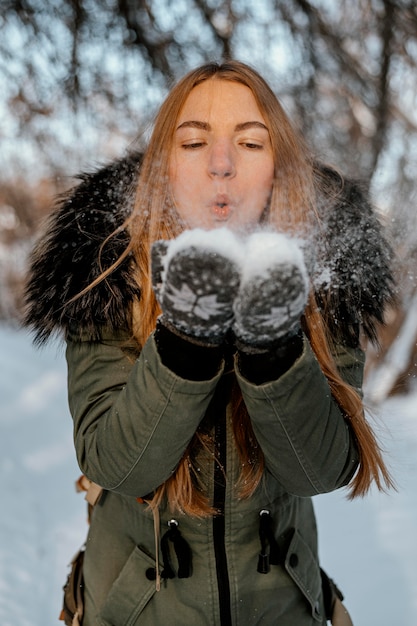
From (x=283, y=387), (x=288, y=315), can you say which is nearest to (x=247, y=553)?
(x=283, y=387)

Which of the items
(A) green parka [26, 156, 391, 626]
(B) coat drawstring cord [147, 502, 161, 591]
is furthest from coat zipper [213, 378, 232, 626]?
(B) coat drawstring cord [147, 502, 161, 591]

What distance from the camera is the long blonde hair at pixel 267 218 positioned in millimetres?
1098

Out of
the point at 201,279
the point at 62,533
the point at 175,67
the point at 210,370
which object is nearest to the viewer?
the point at 201,279

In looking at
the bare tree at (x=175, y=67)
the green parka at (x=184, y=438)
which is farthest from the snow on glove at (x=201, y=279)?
the bare tree at (x=175, y=67)

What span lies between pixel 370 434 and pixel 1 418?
267 cm

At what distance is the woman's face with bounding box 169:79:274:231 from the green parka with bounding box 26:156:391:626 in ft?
0.57

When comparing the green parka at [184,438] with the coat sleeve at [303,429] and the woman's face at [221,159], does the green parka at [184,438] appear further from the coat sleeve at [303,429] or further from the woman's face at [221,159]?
the woman's face at [221,159]

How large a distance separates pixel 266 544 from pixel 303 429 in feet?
1.14

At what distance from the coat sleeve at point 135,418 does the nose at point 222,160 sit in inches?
14.6

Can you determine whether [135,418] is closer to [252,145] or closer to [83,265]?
[83,265]

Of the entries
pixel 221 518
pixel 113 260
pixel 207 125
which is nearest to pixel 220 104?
pixel 207 125

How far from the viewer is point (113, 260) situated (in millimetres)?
1222

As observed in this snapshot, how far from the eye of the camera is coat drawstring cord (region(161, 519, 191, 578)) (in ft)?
3.76

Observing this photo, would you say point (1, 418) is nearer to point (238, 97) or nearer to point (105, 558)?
point (105, 558)
